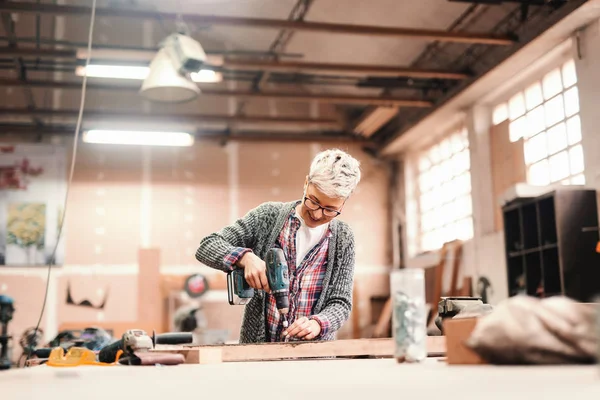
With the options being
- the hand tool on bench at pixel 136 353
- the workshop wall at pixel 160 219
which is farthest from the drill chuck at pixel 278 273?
the workshop wall at pixel 160 219

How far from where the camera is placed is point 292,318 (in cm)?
290

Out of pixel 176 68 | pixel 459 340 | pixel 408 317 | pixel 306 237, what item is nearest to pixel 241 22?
pixel 176 68

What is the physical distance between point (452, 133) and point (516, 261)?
8.43 ft

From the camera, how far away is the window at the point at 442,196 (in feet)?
28.8

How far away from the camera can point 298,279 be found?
9.57 feet

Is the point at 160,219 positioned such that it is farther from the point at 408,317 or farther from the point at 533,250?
the point at 408,317

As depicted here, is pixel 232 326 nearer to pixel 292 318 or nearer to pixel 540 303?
pixel 292 318

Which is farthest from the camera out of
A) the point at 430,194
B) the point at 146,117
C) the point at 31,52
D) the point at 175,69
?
the point at 430,194

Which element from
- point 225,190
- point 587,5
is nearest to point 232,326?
point 225,190

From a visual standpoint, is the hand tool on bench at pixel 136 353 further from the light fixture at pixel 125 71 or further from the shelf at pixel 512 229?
the shelf at pixel 512 229

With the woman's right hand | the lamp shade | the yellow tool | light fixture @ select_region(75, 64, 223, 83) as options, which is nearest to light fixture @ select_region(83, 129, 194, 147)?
light fixture @ select_region(75, 64, 223, 83)

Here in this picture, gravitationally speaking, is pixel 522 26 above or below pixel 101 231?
above

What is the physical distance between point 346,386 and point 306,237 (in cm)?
196

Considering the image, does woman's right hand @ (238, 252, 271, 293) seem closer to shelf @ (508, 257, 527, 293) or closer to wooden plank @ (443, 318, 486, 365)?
wooden plank @ (443, 318, 486, 365)
